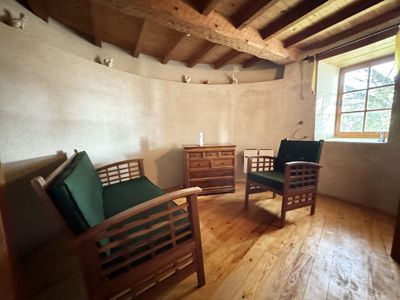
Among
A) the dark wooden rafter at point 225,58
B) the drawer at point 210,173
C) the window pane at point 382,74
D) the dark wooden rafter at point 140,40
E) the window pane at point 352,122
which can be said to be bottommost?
the drawer at point 210,173

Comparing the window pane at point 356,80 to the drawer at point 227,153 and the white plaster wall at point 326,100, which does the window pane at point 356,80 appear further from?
the drawer at point 227,153

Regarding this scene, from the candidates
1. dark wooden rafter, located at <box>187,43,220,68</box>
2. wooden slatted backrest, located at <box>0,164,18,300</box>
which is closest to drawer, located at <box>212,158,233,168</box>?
dark wooden rafter, located at <box>187,43,220,68</box>

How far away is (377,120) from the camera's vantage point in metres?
2.25

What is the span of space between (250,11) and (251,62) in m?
1.32

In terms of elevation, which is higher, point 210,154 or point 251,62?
point 251,62

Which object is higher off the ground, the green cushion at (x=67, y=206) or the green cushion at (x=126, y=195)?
the green cushion at (x=67, y=206)

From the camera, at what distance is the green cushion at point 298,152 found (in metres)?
1.94

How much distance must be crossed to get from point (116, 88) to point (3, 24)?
40.5 inches

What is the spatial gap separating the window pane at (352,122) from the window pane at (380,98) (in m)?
0.18

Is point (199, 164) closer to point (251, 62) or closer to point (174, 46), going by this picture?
point (174, 46)

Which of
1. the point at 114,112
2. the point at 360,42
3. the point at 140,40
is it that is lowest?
the point at 114,112

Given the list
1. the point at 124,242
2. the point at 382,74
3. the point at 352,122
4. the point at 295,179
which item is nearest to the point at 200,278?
the point at 124,242

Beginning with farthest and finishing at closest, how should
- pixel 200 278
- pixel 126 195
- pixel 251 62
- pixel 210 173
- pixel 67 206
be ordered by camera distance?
pixel 251 62 → pixel 210 173 → pixel 126 195 → pixel 200 278 → pixel 67 206

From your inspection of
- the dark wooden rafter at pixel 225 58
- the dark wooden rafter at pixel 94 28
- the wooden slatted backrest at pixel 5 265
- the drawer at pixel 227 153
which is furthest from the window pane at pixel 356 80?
the wooden slatted backrest at pixel 5 265
